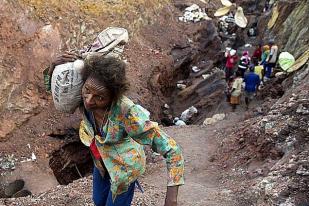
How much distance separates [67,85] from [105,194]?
0.80 meters

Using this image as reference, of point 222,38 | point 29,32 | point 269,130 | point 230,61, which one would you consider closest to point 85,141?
point 269,130

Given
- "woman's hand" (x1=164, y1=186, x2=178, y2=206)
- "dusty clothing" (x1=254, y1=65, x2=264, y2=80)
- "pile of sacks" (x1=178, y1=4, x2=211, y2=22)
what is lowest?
"pile of sacks" (x1=178, y1=4, x2=211, y2=22)

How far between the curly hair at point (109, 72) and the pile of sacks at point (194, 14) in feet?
45.9

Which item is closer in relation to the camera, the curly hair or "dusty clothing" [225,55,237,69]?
the curly hair

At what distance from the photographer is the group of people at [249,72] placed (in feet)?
35.9

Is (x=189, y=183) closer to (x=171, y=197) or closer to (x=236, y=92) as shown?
(x=171, y=197)

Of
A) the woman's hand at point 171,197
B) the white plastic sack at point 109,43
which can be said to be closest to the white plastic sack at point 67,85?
the white plastic sack at point 109,43

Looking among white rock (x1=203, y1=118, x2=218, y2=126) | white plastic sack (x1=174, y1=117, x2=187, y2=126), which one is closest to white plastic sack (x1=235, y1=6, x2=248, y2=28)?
white plastic sack (x1=174, y1=117, x2=187, y2=126)

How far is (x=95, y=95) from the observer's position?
2.48 metres

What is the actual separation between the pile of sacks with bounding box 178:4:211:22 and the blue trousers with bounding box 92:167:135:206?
1366 cm

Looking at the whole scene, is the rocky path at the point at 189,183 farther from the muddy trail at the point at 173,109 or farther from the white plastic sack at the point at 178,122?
the white plastic sack at the point at 178,122

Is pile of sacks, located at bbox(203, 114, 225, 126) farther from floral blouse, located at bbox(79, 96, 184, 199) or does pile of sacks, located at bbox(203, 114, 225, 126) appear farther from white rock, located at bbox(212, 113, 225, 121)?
floral blouse, located at bbox(79, 96, 184, 199)

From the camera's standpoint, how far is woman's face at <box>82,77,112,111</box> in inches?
96.6

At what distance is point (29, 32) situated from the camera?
35.2 feet
